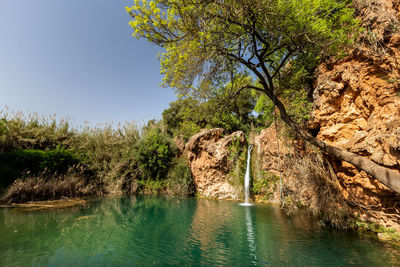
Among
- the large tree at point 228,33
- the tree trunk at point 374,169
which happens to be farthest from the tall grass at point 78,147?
the tree trunk at point 374,169

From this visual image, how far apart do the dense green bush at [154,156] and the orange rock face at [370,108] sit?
11.2 m

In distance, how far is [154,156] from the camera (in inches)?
560

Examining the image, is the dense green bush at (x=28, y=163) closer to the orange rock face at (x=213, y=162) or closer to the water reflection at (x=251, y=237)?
the orange rock face at (x=213, y=162)

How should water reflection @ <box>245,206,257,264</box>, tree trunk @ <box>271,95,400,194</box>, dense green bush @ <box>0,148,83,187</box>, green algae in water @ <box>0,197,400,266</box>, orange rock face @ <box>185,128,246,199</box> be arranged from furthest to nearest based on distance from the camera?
orange rock face @ <box>185,128,246,199</box> < dense green bush @ <box>0,148,83,187</box> < tree trunk @ <box>271,95,400,194</box> < water reflection @ <box>245,206,257,264</box> < green algae in water @ <box>0,197,400,266</box>

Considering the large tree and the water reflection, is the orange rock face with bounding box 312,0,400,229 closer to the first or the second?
the large tree

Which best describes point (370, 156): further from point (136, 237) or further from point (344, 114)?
point (136, 237)

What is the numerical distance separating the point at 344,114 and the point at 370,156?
5.72 ft

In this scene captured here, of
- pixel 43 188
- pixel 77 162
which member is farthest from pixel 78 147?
pixel 43 188

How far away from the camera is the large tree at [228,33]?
4.57 m

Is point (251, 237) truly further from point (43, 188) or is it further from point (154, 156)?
point (154, 156)

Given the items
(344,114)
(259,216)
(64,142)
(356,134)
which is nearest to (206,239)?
(259,216)

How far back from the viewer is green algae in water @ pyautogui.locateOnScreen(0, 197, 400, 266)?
10.9 ft

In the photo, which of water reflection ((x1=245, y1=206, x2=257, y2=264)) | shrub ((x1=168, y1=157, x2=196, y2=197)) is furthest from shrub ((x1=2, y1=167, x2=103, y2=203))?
water reflection ((x1=245, y1=206, x2=257, y2=264))

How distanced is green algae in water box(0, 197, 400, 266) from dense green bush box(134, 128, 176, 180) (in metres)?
8.14
